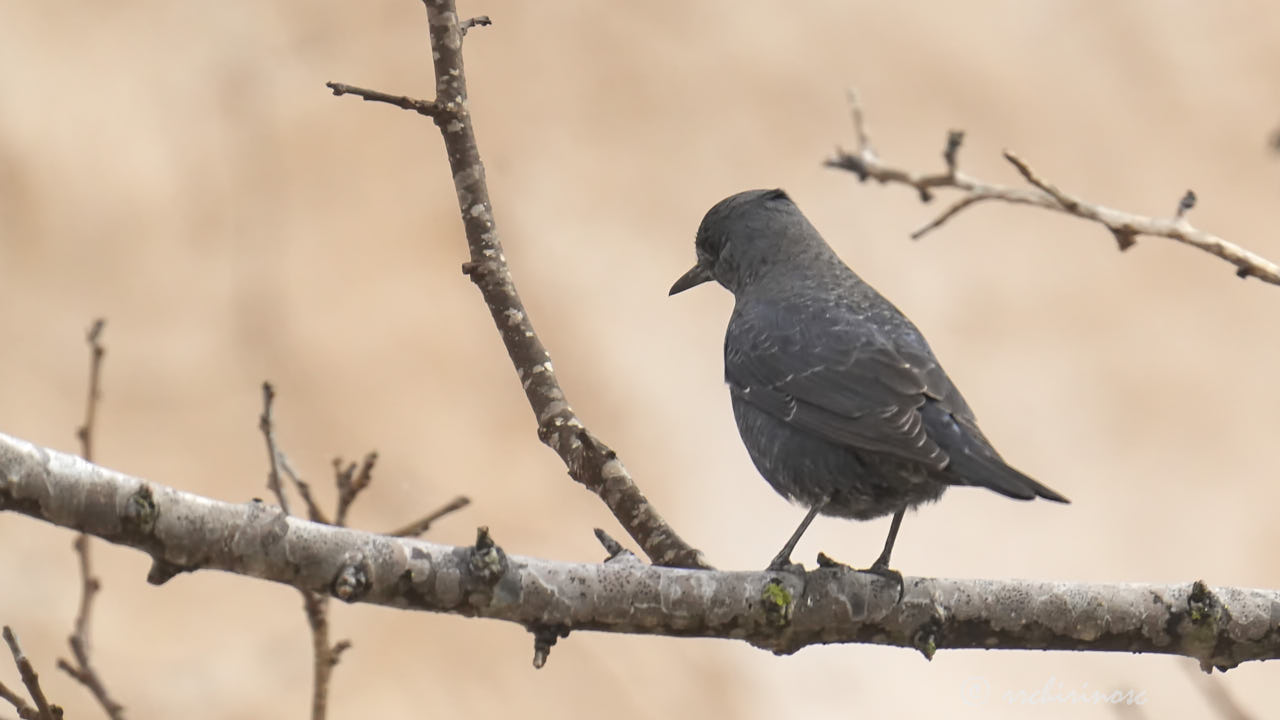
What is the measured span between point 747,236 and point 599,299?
9.61 ft

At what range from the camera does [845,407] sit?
9.37 ft

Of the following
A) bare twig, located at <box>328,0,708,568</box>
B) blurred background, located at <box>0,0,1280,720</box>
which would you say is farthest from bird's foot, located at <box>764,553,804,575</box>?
blurred background, located at <box>0,0,1280,720</box>

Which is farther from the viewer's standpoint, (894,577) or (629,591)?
(894,577)

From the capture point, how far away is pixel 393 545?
194cm

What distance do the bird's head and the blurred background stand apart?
2.35 meters

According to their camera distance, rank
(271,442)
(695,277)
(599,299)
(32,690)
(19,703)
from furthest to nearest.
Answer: (599,299) → (695,277) → (271,442) → (19,703) → (32,690)

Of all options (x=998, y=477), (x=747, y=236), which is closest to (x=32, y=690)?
(x=998, y=477)

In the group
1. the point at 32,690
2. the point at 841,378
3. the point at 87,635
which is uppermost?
the point at 841,378

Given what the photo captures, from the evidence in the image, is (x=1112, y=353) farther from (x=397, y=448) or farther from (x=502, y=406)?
(x=397, y=448)

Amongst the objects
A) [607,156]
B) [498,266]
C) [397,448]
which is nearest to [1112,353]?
[607,156]

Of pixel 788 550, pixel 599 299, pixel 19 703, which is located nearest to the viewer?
pixel 19 703

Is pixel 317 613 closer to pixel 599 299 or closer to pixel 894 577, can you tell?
pixel 894 577

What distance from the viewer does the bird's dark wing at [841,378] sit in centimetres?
274

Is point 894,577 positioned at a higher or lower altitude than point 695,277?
lower
